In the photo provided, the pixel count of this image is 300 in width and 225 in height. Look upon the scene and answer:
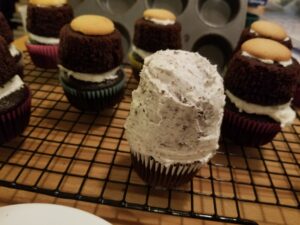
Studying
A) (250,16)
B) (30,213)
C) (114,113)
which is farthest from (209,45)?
(30,213)

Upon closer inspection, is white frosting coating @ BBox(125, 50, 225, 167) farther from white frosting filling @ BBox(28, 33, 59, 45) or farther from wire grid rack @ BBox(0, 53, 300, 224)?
white frosting filling @ BBox(28, 33, 59, 45)

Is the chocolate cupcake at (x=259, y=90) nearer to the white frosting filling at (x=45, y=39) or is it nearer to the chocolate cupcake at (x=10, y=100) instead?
the chocolate cupcake at (x=10, y=100)

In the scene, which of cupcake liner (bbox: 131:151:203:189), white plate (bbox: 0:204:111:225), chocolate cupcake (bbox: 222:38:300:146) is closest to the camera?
white plate (bbox: 0:204:111:225)

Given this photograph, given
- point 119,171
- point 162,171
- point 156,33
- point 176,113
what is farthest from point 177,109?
point 156,33

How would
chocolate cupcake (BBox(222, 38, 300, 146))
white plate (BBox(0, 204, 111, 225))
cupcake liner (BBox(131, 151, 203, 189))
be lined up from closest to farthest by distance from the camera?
white plate (BBox(0, 204, 111, 225)), cupcake liner (BBox(131, 151, 203, 189)), chocolate cupcake (BBox(222, 38, 300, 146))

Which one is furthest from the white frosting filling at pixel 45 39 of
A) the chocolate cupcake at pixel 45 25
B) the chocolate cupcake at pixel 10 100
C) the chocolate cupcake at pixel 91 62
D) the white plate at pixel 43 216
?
the white plate at pixel 43 216

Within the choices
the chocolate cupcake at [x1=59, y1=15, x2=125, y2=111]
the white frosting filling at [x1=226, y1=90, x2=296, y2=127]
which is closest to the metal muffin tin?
the chocolate cupcake at [x1=59, y1=15, x2=125, y2=111]

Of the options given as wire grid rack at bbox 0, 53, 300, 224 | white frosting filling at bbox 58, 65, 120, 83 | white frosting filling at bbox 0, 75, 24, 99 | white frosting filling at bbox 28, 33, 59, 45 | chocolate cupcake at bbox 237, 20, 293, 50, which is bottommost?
wire grid rack at bbox 0, 53, 300, 224
